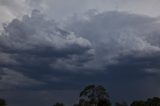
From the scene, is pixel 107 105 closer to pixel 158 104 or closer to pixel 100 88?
pixel 100 88

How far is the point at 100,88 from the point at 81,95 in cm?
1171

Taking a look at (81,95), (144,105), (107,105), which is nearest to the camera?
(107,105)

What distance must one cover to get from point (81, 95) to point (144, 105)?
129 feet

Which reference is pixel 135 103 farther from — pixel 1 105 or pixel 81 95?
pixel 1 105

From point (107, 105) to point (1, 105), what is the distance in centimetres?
5761

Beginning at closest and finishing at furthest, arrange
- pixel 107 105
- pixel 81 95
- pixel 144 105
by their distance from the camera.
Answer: pixel 107 105 < pixel 81 95 < pixel 144 105

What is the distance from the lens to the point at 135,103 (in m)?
193

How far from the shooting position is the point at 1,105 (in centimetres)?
17988

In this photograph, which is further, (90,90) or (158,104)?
(158,104)

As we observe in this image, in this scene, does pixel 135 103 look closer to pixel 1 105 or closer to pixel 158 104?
pixel 158 104

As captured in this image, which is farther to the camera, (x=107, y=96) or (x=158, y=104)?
(x=158, y=104)

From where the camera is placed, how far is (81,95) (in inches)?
6978

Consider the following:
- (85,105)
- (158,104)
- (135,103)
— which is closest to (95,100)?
(85,105)

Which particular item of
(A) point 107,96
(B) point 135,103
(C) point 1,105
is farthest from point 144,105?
(C) point 1,105
